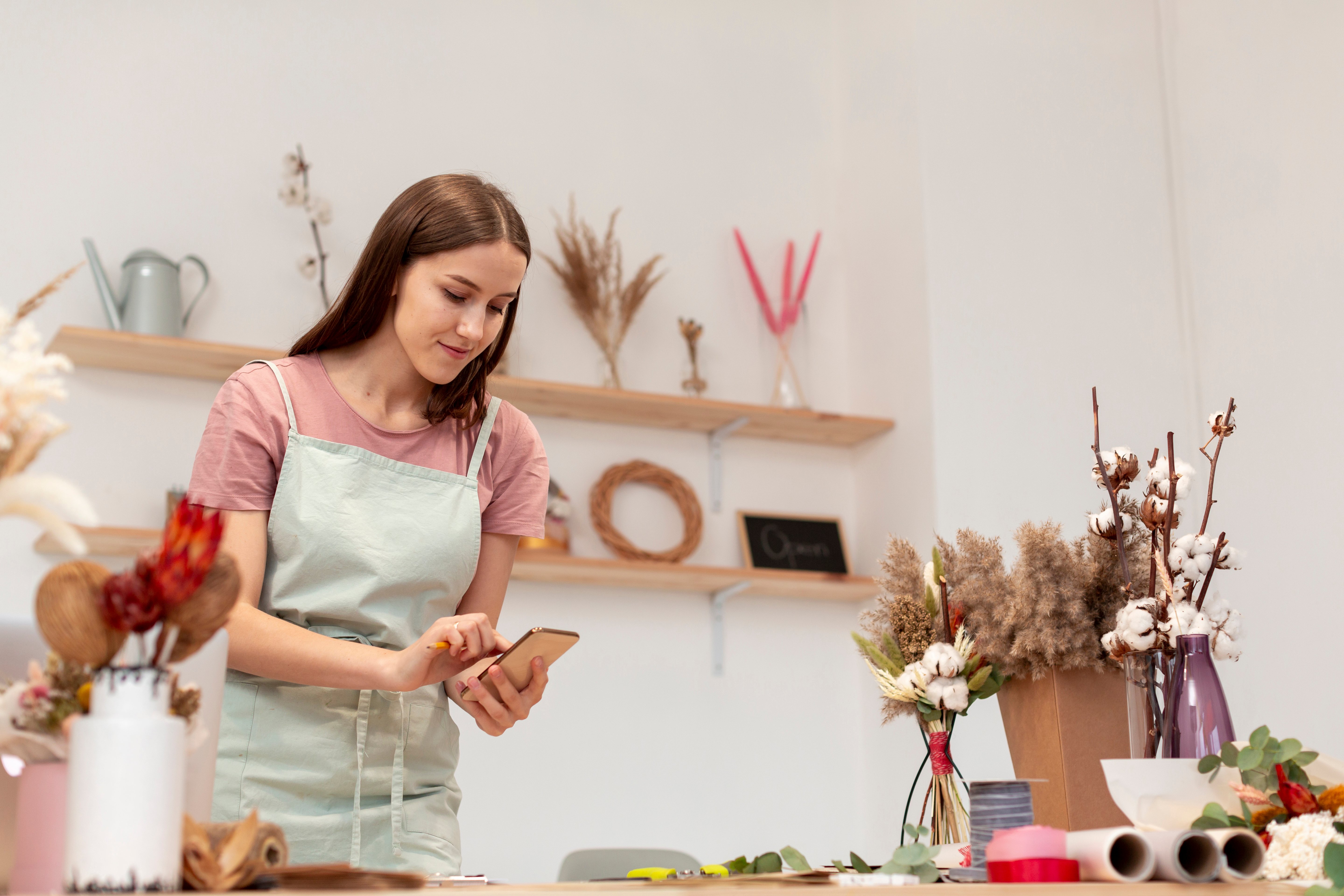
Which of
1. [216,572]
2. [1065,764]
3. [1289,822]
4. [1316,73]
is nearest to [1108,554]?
[1065,764]

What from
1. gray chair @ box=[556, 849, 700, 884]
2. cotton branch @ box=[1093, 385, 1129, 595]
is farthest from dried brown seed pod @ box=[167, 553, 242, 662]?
gray chair @ box=[556, 849, 700, 884]

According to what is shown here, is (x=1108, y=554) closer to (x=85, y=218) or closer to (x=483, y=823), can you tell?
(x=483, y=823)

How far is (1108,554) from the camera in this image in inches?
59.4

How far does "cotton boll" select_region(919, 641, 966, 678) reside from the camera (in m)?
1.45

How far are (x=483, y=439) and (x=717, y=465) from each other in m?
1.76

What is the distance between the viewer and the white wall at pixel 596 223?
2971 millimetres

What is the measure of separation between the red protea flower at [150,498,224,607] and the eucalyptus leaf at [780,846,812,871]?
567 millimetres

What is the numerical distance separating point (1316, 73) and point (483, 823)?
2.76 metres

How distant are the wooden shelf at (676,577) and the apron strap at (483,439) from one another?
127cm

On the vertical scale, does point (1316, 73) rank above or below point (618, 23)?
below

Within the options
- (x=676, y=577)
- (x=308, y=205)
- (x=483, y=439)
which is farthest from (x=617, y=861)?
(x=308, y=205)

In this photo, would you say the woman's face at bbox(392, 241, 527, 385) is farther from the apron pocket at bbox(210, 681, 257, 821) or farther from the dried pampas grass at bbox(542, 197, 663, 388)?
the dried pampas grass at bbox(542, 197, 663, 388)

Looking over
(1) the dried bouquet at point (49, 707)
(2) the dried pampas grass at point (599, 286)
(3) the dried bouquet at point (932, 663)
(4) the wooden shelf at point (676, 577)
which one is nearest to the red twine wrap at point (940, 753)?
(3) the dried bouquet at point (932, 663)

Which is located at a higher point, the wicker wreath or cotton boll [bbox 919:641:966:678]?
the wicker wreath
